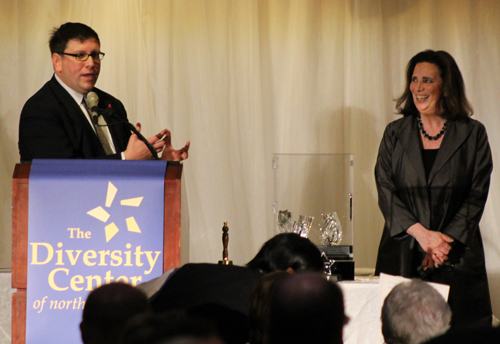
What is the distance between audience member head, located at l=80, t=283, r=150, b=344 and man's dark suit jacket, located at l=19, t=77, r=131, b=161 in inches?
43.5

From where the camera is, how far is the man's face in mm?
2402

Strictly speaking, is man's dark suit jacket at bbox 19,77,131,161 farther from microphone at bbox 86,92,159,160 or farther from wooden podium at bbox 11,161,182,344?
wooden podium at bbox 11,161,182,344

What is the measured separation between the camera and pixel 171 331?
0.74 meters

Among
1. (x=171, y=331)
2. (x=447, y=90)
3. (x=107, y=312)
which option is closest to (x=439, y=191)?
(x=447, y=90)

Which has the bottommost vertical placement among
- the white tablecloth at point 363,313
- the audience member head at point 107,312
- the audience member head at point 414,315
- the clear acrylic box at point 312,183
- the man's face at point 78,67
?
the white tablecloth at point 363,313

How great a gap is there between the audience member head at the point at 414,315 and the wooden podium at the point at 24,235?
0.61 m

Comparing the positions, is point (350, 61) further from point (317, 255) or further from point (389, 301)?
point (389, 301)

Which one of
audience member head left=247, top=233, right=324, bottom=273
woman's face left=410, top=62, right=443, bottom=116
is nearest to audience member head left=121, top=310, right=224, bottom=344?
audience member head left=247, top=233, right=324, bottom=273

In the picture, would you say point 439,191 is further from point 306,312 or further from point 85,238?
point 306,312

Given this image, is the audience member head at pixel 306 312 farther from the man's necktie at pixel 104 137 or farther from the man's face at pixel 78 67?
the man's face at pixel 78 67

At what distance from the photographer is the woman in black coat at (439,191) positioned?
2936 mm

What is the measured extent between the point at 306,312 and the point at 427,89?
2360mm

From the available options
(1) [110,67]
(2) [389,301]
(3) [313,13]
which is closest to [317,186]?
(3) [313,13]

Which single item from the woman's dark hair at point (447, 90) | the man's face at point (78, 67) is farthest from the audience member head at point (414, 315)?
the woman's dark hair at point (447, 90)
